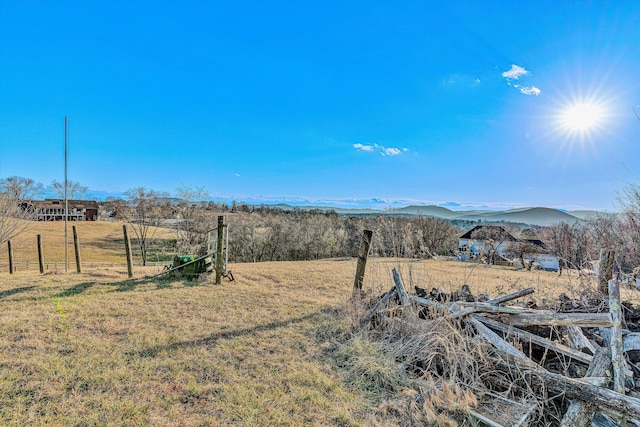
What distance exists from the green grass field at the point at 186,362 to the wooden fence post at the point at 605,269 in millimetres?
289

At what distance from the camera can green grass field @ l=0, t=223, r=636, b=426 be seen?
8.41ft

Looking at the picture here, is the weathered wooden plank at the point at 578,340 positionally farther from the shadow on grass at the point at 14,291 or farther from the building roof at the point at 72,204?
the building roof at the point at 72,204

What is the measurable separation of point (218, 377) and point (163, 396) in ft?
1.81

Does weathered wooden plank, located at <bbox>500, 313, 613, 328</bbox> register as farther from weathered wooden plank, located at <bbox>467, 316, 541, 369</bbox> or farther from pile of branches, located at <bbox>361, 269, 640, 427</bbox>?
weathered wooden plank, located at <bbox>467, 316, 541, 369</bbox>

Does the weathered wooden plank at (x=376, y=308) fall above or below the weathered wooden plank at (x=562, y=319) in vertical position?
below

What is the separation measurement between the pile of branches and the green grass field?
0.68 m

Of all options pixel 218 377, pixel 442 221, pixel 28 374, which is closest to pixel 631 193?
pixel 218 377

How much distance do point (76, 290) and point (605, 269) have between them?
1041 cm

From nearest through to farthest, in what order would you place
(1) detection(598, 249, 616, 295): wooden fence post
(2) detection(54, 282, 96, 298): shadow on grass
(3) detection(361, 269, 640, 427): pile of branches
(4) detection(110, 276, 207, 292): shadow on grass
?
(3) detection(361, 269, 640, 427): pile of branches → (1) detection(598, 249, 616, 295): wooden fence post → (2) detection(54, 282, 96, 298): shadow on grass → (4) detection(110, 276, 207, 292): shadow on grass

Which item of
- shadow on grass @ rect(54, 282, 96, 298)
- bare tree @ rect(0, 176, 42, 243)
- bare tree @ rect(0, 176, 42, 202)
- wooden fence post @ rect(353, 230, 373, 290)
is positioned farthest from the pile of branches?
bare tree @ rect(0, 176, 42, 202)

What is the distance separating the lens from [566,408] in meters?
2.54

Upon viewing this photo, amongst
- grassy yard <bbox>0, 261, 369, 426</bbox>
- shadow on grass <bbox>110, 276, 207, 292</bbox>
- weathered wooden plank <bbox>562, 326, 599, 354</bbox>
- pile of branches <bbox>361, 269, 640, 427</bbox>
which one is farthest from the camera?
shadow on grass <bbox>110, 276, 207, 292</bbox>

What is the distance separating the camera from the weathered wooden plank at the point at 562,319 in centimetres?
269

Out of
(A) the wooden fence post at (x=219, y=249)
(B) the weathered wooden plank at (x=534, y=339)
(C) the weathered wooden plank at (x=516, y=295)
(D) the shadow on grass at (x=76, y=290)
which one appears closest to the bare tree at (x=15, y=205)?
(D) the shadow on grass at (x=76, y=290)
